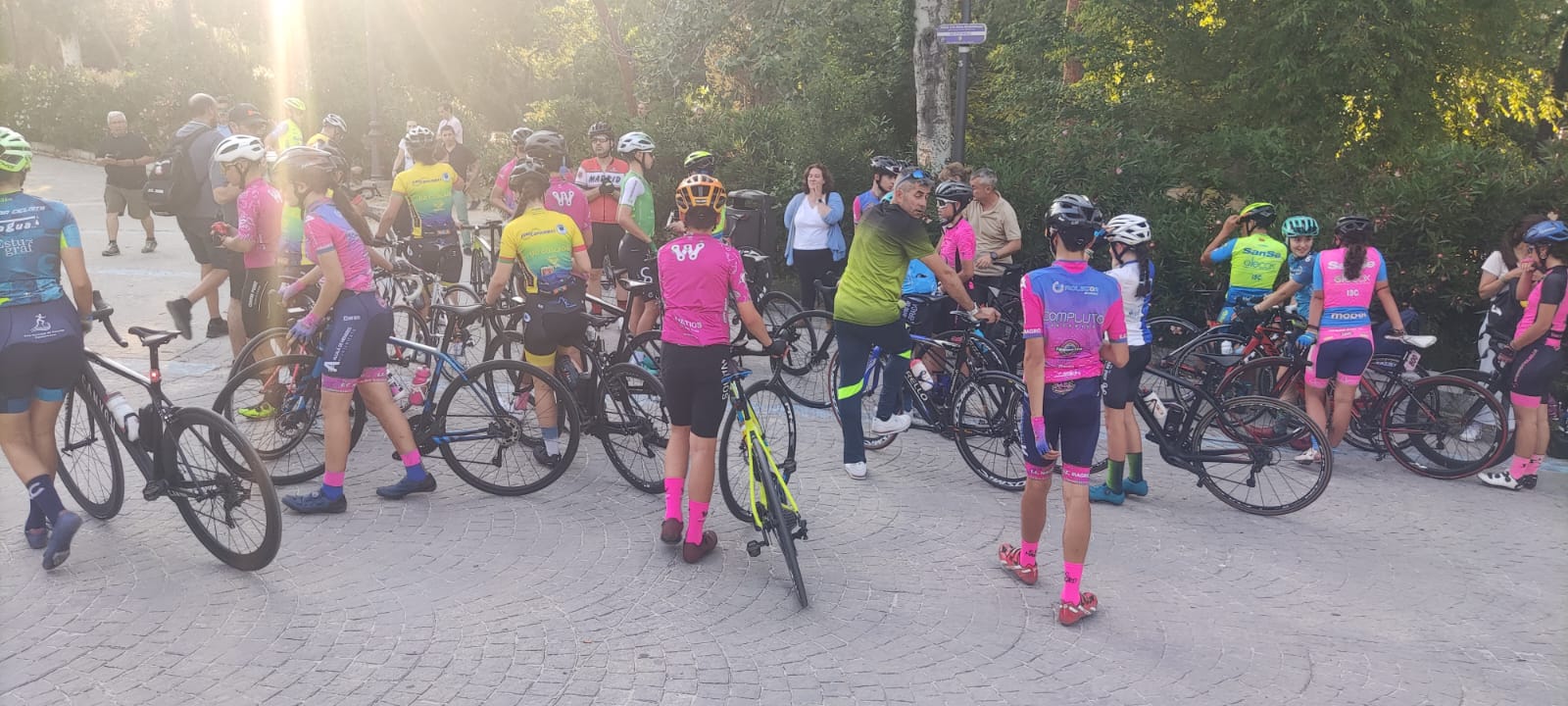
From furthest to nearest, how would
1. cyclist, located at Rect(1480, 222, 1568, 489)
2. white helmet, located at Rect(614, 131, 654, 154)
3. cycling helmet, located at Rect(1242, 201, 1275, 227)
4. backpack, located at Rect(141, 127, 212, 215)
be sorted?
white helmet, located at Rect(614, 131, 654, 154)
backpack, located at Rect(141, 127, 212, 215)
cycling helmet, located at Rect(1242, 201, 1275, 227)
cyclist, located at Rect(1480, 222, 1568, 489)

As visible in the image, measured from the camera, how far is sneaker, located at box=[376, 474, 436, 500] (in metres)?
6.16

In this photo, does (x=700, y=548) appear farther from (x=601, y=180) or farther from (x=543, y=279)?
(x=601, y=180)

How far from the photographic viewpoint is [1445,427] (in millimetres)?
7137

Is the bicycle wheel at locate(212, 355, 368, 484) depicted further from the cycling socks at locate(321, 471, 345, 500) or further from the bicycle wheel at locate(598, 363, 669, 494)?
the bicycle wheel at locate(598, 363, 669, 494)

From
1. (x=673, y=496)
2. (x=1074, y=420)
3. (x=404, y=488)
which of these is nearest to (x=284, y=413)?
(x=404, y=488)

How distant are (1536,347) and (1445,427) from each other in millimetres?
732

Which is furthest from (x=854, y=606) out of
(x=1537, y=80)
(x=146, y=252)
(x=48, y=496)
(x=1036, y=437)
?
(x=1537, y=80)

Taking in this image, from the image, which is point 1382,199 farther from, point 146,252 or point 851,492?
point 146,252

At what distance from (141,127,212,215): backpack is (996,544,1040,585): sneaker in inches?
302

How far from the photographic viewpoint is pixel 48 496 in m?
5.19

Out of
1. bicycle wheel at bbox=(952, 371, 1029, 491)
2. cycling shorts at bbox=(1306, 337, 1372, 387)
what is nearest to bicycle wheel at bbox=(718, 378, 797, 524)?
bicycle wheel at bbox=(952, 371, 1029, 491)

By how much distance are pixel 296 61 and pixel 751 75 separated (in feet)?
58.6

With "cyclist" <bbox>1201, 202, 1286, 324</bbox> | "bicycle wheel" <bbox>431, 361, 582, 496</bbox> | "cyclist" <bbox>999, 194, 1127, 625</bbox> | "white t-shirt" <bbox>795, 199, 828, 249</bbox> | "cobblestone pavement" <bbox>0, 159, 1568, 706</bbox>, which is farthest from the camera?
"white t-shirt" <bbox>795, 199, 828, 249</bbox>

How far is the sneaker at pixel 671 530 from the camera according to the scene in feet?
18.3
